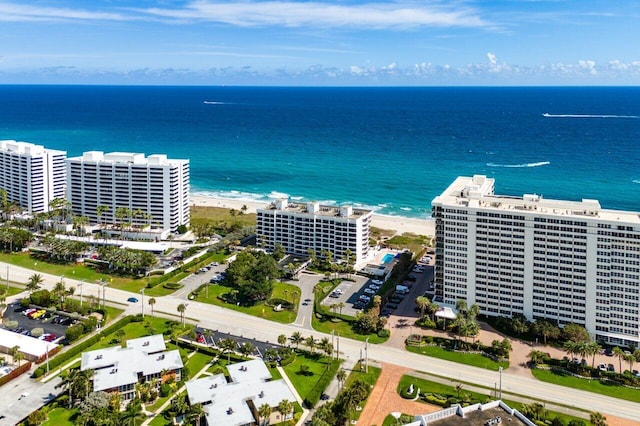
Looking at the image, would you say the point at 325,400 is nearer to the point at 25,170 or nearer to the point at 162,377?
the point at 162,377

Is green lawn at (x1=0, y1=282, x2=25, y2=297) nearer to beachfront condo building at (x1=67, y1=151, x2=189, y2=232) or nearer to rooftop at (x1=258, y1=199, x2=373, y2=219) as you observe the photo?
beachfront condo building at (x1=67, y1=151, x2=189, y2=232)

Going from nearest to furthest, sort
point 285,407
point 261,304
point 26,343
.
→ 1. point 285,407
2. point 26,343
3. point 261,304

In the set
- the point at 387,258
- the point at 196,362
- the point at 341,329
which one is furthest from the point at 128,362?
the point at 387,258

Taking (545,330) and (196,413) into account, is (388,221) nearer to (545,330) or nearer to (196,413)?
(545,330)

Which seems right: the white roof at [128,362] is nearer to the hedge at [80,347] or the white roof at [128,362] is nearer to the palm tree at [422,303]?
the hedge at [80,347]

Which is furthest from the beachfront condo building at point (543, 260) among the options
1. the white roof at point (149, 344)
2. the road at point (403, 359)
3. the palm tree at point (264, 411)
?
the white roof at point (149, 344)

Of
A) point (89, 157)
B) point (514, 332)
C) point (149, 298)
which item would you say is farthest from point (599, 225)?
point (89, 157)
